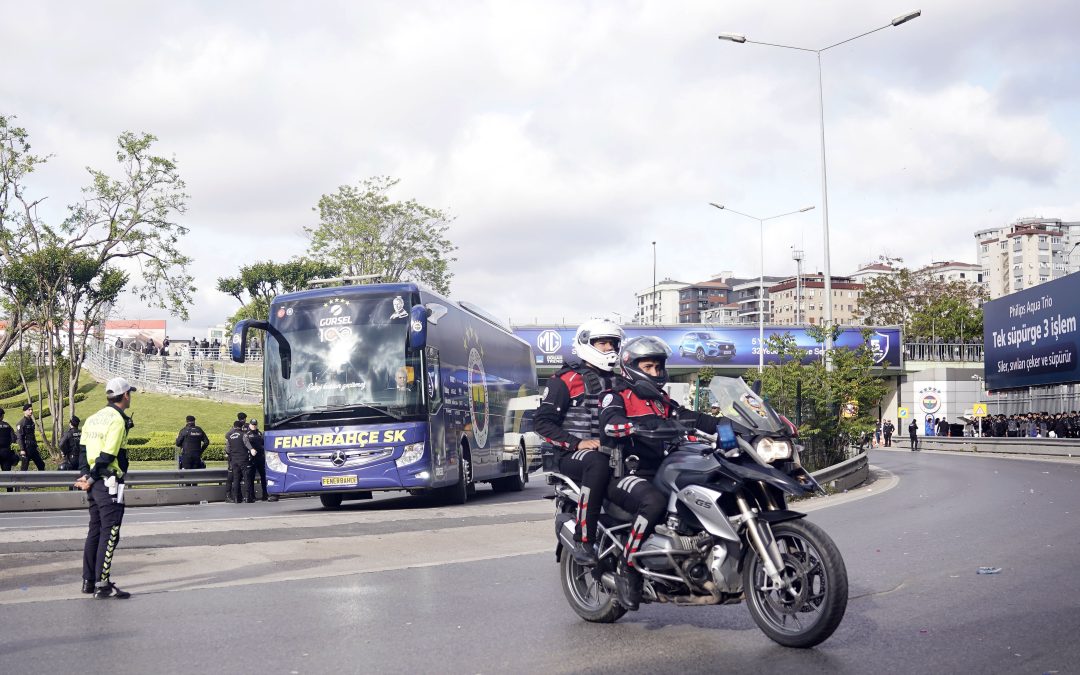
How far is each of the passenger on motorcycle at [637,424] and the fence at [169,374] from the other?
172ft

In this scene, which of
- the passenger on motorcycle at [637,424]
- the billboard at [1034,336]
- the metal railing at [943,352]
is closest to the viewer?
the passenger on motorcycle at [637,424]

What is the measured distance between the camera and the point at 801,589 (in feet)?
19.2

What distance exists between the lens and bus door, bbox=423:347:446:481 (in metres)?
18.2

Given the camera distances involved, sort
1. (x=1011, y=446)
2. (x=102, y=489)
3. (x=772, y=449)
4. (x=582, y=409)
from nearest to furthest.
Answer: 1. (x=772, y=449)
2. (x=582, y=409)
3. (x=102, y=489)
4. (x=1011, y=446)

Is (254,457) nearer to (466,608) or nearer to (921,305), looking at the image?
(466,608)

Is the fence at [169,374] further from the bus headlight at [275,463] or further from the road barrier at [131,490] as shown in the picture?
the bus headlight at [275,463]

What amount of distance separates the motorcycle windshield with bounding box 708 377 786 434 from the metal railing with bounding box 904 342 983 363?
81310 mm

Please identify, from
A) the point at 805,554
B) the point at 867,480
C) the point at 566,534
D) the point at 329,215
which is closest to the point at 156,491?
the point at 867,480

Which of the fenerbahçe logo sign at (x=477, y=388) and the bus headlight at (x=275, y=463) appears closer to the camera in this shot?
the bus headlight at (x=275, y=463)

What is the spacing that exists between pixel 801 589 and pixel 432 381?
514 inches

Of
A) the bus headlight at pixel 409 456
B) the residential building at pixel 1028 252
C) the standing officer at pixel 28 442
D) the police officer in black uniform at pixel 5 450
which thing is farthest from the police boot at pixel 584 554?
the residential building at pixel 1028 252

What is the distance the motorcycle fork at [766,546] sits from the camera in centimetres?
585

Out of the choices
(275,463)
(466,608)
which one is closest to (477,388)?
(275,463)

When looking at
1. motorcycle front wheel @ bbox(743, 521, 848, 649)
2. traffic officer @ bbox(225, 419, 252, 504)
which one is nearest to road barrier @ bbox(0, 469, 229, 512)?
traffic officer @ bbox(225, 419, 252, 504)
